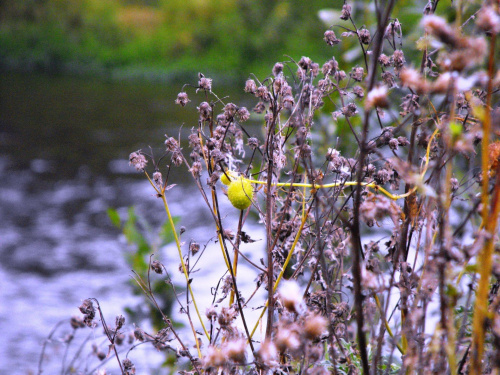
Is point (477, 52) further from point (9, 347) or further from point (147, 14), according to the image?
point (147, 14)

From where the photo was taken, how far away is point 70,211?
3451 mm

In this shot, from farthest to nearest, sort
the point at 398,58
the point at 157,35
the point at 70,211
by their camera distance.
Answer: the point at 157,35 → the point at 70,211 → the point at 398,58

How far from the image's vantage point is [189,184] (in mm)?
4238

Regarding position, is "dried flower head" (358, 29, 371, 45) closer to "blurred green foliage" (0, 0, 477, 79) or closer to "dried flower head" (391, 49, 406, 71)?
"dried flower head" (391, 49, 406, 71)

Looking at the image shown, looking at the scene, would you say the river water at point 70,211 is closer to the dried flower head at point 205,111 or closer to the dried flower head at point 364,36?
the dried flower head at point 205,111

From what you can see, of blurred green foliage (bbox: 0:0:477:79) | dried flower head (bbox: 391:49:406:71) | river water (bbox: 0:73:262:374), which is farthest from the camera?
blurred green foliage (bbox: 0:0:477:79)

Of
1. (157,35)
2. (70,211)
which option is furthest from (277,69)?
(157,35)

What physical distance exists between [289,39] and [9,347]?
334 inches

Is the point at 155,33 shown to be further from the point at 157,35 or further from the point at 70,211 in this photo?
the point at 70,211

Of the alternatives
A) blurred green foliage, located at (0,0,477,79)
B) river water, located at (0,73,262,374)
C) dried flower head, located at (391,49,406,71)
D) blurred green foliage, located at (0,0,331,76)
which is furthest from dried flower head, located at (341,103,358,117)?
blurred green foliage, located at (0,0,331,76)

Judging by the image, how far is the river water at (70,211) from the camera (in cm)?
198

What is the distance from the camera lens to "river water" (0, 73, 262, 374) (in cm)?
198

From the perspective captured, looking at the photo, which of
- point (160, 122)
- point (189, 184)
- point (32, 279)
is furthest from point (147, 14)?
point (32, 279)

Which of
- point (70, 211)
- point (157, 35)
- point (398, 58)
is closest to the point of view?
point (398, 58)
